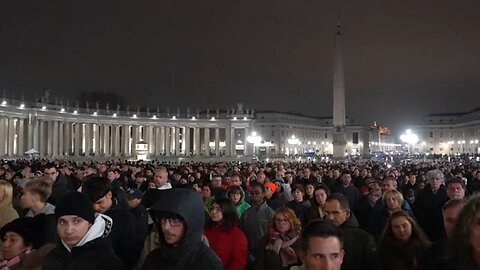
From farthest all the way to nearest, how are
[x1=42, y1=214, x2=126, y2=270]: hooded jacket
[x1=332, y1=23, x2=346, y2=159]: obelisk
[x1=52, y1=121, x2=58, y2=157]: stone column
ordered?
[x1=52, y1=121, x2=58, y2=157]: stone column → [x1=332, y1=23, x2=346, y2=159]: obelisk → [x1=42, y1=214, x2=126, y2=270]: hooded jacket

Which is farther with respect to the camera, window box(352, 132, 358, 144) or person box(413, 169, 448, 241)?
window box(352, 132, 358, 144)

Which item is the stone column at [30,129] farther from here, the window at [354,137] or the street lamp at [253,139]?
the window at [354,137]

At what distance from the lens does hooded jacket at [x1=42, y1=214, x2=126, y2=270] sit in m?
4.12

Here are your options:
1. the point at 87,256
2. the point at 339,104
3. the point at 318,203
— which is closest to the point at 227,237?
the point at 87,256

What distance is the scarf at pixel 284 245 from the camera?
19.5ft

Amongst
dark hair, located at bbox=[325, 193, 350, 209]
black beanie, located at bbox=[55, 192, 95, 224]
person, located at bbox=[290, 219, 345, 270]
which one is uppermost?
black beanie, located at bbox=[55, 192, 95, 224]

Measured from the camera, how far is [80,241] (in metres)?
4.36

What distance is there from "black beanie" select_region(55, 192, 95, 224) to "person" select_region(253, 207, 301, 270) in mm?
2274

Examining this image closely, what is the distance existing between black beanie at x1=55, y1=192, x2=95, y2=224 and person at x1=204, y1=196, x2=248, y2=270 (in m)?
2.04

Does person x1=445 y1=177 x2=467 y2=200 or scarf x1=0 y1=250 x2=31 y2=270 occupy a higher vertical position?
person x1=445 y1=177 x2=467 y2=200

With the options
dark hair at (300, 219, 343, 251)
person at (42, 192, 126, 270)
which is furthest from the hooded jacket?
dark hair at (300, 219, 343, 251)

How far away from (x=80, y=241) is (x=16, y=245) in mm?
1016

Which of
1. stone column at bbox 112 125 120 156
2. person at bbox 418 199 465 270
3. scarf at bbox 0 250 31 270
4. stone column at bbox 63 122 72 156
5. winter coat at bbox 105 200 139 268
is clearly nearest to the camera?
person at bbox 418 199 465 270

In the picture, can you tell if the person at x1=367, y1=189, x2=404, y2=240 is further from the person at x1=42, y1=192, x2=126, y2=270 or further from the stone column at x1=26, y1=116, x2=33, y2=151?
the stone column at x1=26, y1=116, x2=33, y2=151
